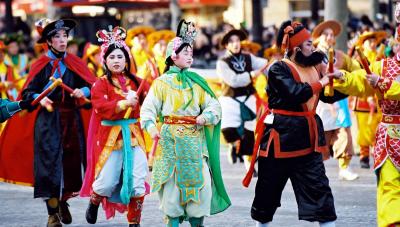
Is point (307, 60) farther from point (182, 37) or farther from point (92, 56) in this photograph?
point (92, 56)

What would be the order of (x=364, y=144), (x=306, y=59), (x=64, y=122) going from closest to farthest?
(x=306, y=59) < (x=64, y=122) < (x=364, y=144)

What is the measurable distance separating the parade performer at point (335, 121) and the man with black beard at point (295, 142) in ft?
15.0

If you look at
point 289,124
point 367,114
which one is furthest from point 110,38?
point 367,114

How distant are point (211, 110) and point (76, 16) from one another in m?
17.1

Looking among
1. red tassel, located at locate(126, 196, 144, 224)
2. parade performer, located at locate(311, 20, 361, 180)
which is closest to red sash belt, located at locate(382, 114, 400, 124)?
red tassel, located at locate(126, 196, 144, 224)

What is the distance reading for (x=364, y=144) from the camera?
1593cm

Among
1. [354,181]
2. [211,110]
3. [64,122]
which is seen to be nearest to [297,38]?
[211,110]

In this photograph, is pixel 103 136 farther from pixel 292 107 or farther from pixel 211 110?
pixel 292 107

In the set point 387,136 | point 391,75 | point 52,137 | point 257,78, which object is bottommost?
point 257,78

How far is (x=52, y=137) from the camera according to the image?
38.3ft

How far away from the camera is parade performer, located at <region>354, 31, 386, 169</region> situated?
52.2 ft

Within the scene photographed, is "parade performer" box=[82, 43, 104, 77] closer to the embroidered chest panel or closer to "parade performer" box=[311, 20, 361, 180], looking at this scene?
"parade performer" box=[311, 20, 361, 180]

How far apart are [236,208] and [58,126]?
2089mm

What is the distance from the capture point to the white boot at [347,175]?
581 inches
